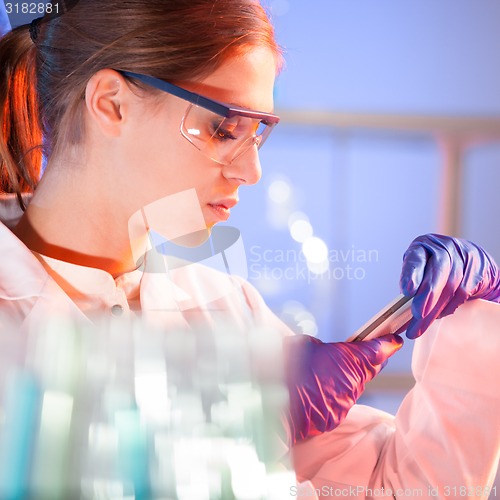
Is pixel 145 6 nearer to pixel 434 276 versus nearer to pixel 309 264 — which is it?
pixel 434 276

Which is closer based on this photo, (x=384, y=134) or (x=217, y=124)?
(x=217, y=124)

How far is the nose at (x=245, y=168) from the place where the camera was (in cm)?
102

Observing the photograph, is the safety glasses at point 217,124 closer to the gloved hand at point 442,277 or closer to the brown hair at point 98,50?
the brown hair at point 98,50

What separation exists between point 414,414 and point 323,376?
195mm

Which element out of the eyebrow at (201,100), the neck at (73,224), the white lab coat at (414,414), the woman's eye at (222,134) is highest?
the eyebrow at (201,100)

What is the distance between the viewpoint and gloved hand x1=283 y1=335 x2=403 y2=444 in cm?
94

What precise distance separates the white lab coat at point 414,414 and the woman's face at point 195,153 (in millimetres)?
160

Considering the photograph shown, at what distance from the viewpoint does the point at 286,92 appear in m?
1.91

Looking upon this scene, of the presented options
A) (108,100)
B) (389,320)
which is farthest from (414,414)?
(108,100)

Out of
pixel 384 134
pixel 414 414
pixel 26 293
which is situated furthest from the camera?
pixel 384 134

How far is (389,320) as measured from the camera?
97cm

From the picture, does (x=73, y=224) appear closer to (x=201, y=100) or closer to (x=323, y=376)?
(x=201, y=100)

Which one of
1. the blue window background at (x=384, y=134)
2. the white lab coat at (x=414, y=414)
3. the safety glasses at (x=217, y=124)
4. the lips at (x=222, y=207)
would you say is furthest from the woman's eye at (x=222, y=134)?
the blue window background at (x=384, y=134)

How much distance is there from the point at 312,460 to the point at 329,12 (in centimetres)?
119
